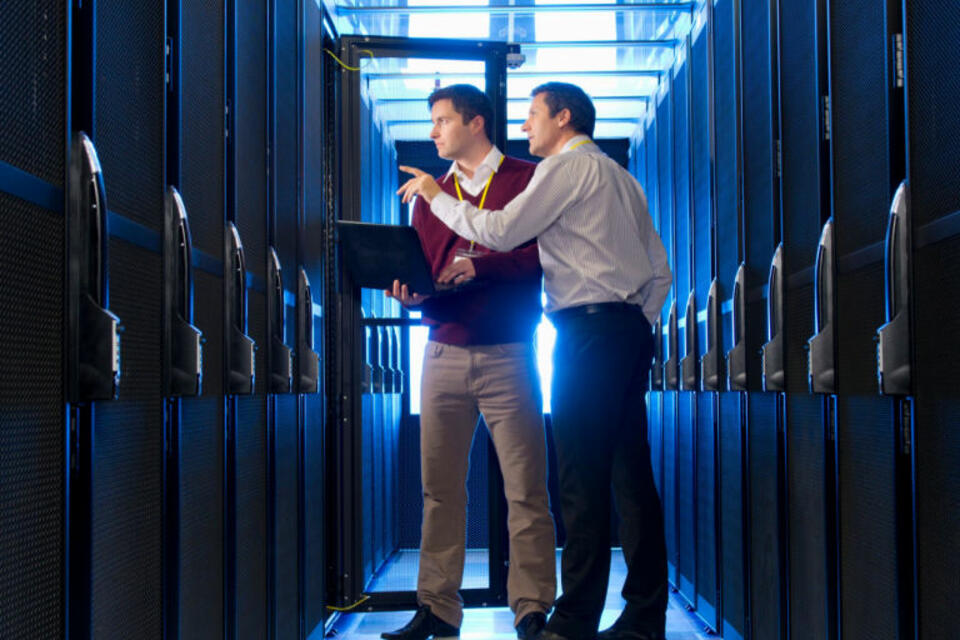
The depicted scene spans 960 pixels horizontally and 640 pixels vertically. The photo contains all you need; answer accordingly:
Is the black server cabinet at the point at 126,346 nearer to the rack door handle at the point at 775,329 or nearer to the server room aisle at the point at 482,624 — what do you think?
the rack door handle at the point at 775,329

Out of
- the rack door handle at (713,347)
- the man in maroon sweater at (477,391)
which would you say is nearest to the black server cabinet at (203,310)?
the man in maroon sweater at (477,391)

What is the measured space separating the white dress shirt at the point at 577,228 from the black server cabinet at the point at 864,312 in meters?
0.79

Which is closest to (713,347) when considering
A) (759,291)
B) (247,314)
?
(759,291)

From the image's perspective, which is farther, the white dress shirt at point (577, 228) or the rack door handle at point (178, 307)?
the white dress shirt at point (577, 228)

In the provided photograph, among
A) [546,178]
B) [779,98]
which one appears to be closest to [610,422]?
[546,178]

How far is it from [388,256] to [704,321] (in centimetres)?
160

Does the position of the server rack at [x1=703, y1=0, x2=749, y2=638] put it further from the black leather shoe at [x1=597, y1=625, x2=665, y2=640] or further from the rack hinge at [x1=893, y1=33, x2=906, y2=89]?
the rack hinge at [x1=893, y1=33, x2=906, y2=89]

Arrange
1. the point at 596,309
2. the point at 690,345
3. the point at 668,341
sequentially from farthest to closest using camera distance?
1. the point at 668,341
2. the point at 690,345
3. the point at 596,309

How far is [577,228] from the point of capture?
3076 millimetres

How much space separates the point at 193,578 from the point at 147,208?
31.8 inches

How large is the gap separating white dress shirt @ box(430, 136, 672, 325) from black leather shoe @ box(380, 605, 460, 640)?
4.09ft

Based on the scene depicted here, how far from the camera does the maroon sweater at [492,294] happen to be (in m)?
3.34

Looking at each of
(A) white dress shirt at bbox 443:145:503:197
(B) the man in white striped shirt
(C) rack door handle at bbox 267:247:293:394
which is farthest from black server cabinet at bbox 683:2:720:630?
(C) rack door handle at bbox 267:247:293:394

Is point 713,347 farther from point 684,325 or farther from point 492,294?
point 492,294
